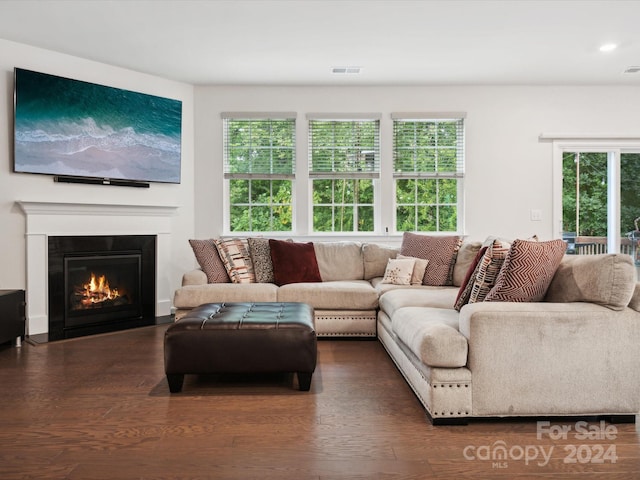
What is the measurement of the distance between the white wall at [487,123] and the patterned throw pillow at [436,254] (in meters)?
1.17

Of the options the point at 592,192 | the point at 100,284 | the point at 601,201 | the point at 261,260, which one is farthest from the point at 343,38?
the point at 601,201

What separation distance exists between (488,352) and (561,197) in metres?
4.07

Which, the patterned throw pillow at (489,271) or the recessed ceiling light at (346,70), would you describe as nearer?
the patterned throw pillow at (489,271)

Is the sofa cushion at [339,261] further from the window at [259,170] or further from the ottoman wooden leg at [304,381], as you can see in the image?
the ottoman wooden leg at [304,381]

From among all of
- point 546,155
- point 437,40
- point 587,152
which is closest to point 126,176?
point 437,40

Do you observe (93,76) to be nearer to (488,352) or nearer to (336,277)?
(336,277)

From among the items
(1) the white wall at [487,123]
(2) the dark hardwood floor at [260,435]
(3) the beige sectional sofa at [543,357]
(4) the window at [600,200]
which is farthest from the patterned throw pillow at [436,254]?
(3) the beige sectional sofa at [543,357]

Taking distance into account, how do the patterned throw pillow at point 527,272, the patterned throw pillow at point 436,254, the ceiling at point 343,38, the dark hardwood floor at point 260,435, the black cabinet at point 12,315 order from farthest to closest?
the patterned throw pillow at point 436,254, the black cabinet at point 12,315, the ceiling at point 343,38, the patterned throw pillow at point 527,272, the dark hardwood floor at point 260,435

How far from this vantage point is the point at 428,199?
5910 millimetres

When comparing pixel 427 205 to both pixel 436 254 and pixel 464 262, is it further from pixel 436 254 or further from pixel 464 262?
pixel 464 262

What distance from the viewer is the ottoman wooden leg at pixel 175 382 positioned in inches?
115

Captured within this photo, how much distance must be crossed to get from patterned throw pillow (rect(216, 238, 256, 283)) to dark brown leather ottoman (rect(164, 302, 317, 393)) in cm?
180

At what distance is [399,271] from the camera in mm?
4672

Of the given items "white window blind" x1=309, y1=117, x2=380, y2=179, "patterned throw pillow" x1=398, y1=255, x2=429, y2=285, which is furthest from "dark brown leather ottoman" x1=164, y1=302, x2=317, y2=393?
"white window blind" x1=309, y1=117, x2=380, y2=179
